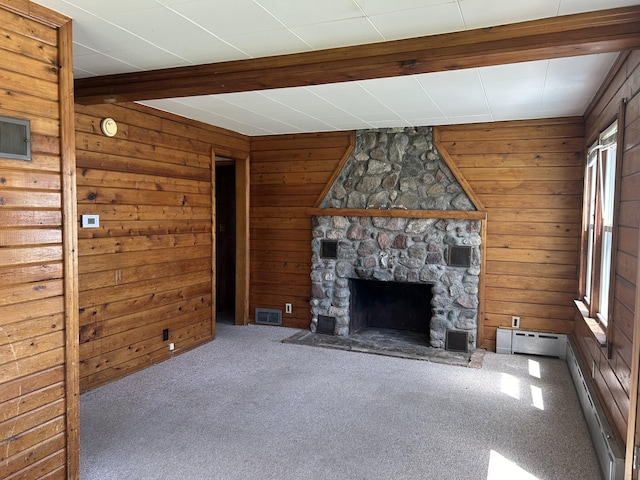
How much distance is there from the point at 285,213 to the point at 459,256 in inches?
85.4

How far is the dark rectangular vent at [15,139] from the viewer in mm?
2129

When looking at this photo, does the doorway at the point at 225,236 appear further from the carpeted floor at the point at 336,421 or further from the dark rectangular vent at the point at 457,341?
the dark rectangular vent at the point at 457,341

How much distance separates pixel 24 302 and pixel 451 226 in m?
4.02

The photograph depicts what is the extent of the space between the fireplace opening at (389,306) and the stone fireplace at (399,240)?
0.04ft

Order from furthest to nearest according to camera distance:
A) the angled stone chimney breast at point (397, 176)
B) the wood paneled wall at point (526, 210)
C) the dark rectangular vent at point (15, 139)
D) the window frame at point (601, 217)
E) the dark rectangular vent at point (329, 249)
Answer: the dark rectangular vent at point (329, 249)
the angled stone chimney breast at point (397, 176)
the wood paneled wall at point (526, 210)
the window frame at point (601, 217)
the dark rectangular vent at point (15, 139)

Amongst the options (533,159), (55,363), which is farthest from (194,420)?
(533,159)

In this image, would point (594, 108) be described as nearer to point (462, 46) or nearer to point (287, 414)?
point (462, 46)

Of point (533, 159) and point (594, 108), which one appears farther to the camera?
point (533, 159)

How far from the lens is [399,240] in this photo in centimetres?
531

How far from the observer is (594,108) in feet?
13.1

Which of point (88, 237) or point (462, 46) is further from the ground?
point (462, 46)

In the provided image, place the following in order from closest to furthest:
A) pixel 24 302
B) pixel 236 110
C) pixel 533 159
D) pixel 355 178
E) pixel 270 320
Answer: pixel 24 302 → pixel 236 110 → pixel 533 159 → pixel 355 178 → pixel 270 320

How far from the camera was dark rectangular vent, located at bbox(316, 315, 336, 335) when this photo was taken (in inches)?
222

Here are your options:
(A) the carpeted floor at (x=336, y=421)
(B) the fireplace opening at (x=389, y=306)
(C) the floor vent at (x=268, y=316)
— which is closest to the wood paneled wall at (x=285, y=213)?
(C) the floor vent at (x=268, y=316)
